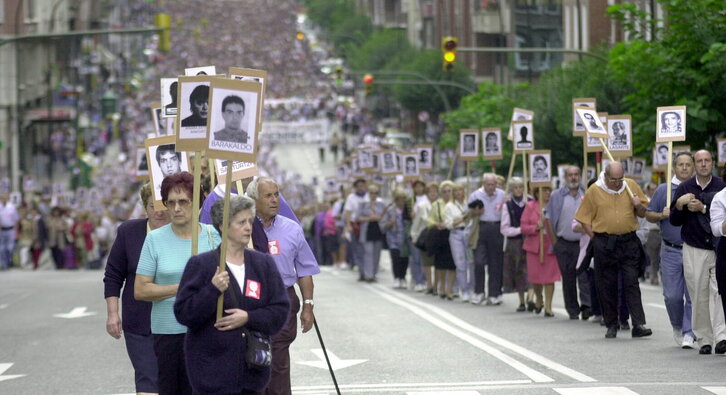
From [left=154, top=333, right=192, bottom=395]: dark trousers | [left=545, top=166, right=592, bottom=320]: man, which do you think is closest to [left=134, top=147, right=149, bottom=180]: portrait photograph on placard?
[left=545, top=166, right=592, bottom=320]: man

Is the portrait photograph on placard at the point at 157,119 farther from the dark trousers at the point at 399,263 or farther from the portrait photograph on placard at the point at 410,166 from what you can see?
the portrait photograph on placard at the point at 410,166

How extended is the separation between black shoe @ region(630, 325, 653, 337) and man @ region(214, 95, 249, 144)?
806cm

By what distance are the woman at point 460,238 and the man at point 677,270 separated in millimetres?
7374

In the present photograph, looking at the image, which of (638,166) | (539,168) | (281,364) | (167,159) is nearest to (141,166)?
(539,168)

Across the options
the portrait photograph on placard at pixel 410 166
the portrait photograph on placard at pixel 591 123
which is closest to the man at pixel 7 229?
the portrait photograph on placard at pixel 410 166

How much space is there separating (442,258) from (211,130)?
15162 mm

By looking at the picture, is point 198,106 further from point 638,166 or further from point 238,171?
point 638,166

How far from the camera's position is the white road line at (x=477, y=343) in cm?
1282

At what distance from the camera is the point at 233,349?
7805mm

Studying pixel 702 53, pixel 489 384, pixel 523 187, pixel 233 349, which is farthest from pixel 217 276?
pixel 702 53

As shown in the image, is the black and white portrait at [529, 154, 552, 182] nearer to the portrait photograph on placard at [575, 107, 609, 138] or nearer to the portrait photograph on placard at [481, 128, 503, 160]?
the portrait photograph on placard at [481, 128, 503, 160]

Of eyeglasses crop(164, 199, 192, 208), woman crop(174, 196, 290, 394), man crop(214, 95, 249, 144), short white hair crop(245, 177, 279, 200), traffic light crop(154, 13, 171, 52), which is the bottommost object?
woman crop(174, 196, 290, 394)

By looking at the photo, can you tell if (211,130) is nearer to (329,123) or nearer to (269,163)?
(269,163)

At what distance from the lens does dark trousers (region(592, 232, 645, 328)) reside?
15.6 metres
